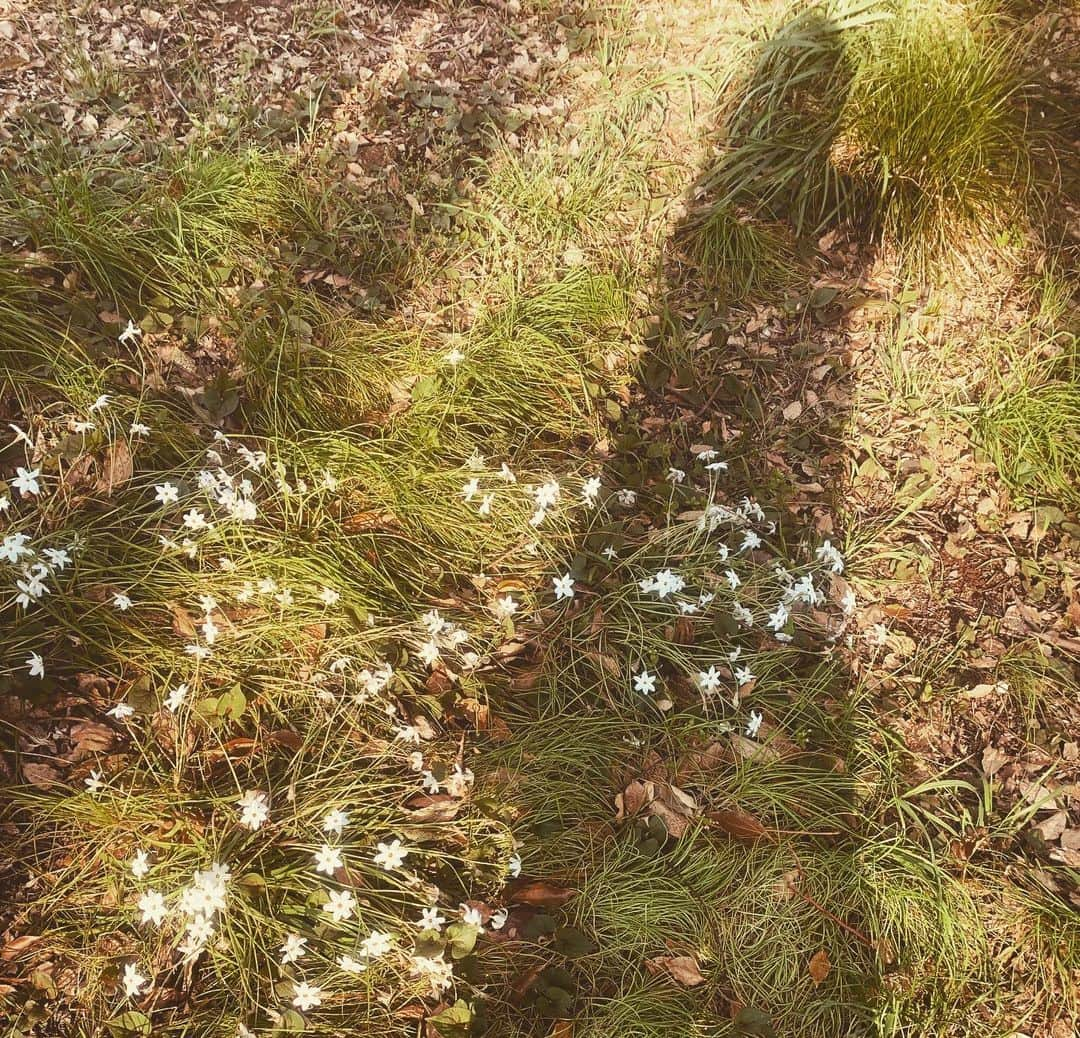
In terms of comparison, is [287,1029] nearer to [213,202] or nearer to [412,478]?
[412,478]

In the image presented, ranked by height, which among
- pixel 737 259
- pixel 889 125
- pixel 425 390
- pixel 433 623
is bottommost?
pixel 433 623

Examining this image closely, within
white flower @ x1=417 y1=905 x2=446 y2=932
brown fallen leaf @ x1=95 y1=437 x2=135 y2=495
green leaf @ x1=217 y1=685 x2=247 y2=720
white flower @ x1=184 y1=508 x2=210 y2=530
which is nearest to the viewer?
white flower @ x1=417 y1=905 x2=446 y2=932

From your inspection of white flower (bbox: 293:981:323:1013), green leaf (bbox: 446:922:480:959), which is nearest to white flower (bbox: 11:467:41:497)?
white flower (bbox: 293:981:323:1013)

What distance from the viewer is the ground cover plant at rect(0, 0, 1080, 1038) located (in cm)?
204

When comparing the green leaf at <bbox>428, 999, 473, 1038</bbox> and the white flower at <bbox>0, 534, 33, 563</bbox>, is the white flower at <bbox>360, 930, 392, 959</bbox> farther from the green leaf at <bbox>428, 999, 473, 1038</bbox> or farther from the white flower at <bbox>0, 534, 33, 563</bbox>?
the white flower at <bbox>0, 534, 33, 563</bbox>

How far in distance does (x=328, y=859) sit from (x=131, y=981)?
0.54 meters

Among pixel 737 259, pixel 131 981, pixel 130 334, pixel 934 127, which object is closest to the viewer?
pixel 131 981

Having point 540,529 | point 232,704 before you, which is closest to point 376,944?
point 232,704

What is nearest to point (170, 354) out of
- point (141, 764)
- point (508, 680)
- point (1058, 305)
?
point (141, 764)

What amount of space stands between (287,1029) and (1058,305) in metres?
3.75

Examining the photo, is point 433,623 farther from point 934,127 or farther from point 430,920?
point 934,127

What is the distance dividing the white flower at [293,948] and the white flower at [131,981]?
0.34m

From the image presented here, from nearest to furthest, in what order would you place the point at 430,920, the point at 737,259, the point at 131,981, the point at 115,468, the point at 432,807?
the point at 131,981
the point at 430,920
the point at 432,807
the point at 115,468
the point at 737,259

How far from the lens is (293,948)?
1.90 m
